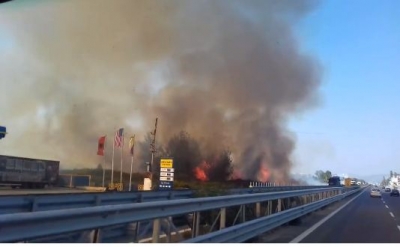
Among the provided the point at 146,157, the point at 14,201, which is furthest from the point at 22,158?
the point at 14,201

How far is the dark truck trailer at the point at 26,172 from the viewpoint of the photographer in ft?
96.9

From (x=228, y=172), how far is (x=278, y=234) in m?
30.5

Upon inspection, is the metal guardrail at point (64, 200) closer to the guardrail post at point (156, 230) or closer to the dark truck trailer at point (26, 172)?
the guardrail post at point (156, 230)

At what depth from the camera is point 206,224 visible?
25.2 feet

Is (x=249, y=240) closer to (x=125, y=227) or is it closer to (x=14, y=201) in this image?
(x=125, y=227)

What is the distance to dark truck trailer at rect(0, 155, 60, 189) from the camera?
29531 millimetres

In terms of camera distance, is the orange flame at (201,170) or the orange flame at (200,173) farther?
the orange flame at (201,170)

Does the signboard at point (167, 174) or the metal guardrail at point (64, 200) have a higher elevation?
the signboard at point (167, 174)

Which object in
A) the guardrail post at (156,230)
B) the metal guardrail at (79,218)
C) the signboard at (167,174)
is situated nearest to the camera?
the metal guardrail at (79,218)

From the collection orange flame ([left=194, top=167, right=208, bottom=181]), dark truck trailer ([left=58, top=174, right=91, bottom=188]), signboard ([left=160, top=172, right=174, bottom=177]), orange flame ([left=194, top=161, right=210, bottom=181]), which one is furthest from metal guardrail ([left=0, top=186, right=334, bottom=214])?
orange flame ([left=194, top=161, right=210, bottom=181])

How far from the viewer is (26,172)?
30500 mm

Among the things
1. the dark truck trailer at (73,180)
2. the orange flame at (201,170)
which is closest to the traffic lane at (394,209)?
the orange flame at (201,170)

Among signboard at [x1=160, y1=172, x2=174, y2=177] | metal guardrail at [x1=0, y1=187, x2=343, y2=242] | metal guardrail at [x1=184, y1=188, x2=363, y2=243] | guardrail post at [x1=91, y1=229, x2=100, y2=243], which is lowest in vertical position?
metal guardrail at [x1=184, y1=188, x2=363, y2=243]

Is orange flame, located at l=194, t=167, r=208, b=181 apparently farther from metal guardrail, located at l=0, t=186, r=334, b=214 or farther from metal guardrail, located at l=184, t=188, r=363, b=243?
metal guardrail, located at l=184, t=188, r=363, b=243
